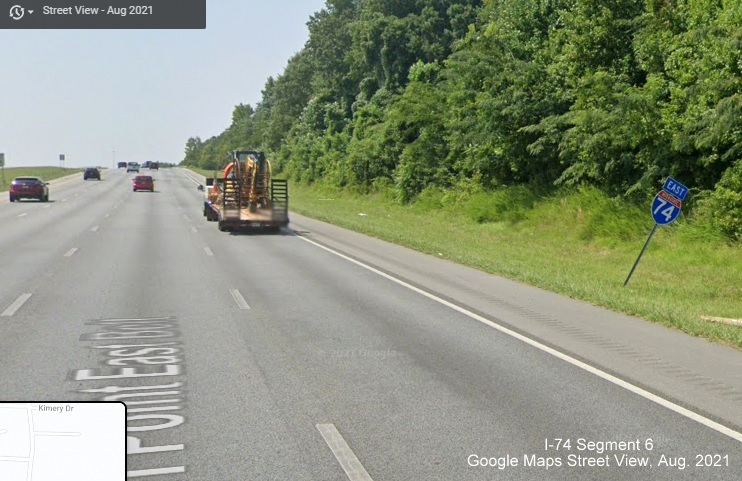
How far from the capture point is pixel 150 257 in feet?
70.2

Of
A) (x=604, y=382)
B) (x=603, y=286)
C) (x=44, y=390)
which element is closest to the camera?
(x=44, y=390)

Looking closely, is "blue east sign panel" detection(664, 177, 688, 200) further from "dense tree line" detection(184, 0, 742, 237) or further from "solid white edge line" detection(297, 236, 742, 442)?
"solid white edge line" detection(297, 236, 742, 442)

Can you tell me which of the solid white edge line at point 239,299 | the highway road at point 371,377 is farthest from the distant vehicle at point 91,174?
the solid white edge line at point 239,299

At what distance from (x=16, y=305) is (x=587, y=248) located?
16.4 metres

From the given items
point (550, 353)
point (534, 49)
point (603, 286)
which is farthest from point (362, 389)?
point (534, 49)

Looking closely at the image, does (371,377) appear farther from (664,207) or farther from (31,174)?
(31,174)

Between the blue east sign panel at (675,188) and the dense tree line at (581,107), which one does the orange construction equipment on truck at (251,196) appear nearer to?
the dense tree line at (581,107)

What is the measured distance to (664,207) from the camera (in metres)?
15.8

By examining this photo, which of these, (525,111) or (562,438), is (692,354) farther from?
(525,111)

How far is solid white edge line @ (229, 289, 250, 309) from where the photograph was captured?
529 inches

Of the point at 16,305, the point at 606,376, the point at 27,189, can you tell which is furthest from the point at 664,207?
the point at 27,189

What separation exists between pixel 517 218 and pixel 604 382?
23.2m

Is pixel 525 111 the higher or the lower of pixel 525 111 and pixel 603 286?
the higher

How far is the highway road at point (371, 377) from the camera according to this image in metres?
6.01
